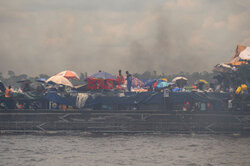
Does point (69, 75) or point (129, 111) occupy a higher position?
point (69, 75)

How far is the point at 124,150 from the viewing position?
18.0 metres

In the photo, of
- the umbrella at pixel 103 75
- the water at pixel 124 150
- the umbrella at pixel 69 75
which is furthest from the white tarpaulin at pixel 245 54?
the umbrella at pixel 69 75

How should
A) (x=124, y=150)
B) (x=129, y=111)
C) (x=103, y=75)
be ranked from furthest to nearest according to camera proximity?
(x=103, y=75), (x=129, y=111), (x=124, y=150)

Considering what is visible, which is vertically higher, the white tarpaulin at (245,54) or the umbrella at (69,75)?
the white tarpaulin at (245,54)

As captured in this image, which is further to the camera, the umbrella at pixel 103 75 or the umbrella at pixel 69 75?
the umbrella at pixel 69 75

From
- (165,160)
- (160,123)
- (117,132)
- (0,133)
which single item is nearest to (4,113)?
(0,133)

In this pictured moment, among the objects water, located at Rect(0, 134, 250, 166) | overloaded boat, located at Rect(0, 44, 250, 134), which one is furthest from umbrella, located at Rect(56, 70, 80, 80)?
water, located at Rect(0, 134, 250, 166)

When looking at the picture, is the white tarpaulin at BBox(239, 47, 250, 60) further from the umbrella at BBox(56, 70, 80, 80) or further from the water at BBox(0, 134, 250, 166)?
the umbrella at BBox(56, 70, 80, 80)

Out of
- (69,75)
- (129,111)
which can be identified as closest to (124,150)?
(129,111)

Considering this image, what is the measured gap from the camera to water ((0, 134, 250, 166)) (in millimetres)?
15695

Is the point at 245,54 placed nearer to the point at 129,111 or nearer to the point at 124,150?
the point at 129,111

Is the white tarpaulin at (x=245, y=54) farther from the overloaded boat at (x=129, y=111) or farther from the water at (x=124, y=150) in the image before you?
the water at (x=124, y=150)

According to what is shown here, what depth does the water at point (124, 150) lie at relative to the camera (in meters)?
15.7

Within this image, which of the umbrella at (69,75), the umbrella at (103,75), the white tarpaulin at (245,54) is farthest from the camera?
the umbrella at (69,75)
